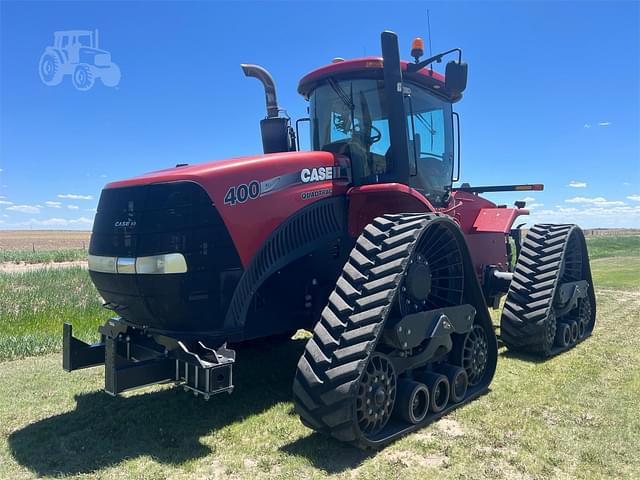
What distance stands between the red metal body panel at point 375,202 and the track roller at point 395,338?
0.41 m

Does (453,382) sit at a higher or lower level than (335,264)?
lower

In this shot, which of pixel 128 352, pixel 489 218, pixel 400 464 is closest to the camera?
pixel 400 464

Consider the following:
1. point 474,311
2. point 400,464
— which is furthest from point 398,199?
point 400,464

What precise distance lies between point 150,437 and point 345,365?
1.81 meters

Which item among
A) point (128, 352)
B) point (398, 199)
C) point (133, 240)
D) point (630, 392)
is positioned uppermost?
point (398, 199)

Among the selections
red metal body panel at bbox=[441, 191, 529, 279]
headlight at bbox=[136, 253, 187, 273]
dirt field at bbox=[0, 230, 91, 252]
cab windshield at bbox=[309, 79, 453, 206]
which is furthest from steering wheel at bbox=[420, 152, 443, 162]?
dirt field at bbox=[0, 230, 91, 252]

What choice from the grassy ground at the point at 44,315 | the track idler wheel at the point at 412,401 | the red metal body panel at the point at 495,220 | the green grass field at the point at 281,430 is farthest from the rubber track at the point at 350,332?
the grassy ground at the point at 44,315

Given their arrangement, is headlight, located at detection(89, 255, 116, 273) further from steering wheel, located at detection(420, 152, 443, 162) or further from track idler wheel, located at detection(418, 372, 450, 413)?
steering wheel, located at detection(420, 152, 443, 162)

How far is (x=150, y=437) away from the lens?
4.16 meters

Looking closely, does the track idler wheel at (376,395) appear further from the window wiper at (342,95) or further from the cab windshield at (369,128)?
the window wiper at (342,95)

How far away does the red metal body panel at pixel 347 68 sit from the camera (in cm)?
518

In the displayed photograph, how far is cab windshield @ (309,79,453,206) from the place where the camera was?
5.30 meters

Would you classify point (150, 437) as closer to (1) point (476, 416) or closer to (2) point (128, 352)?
(2) point (128, 352)

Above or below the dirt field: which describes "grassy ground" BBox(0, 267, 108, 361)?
below
